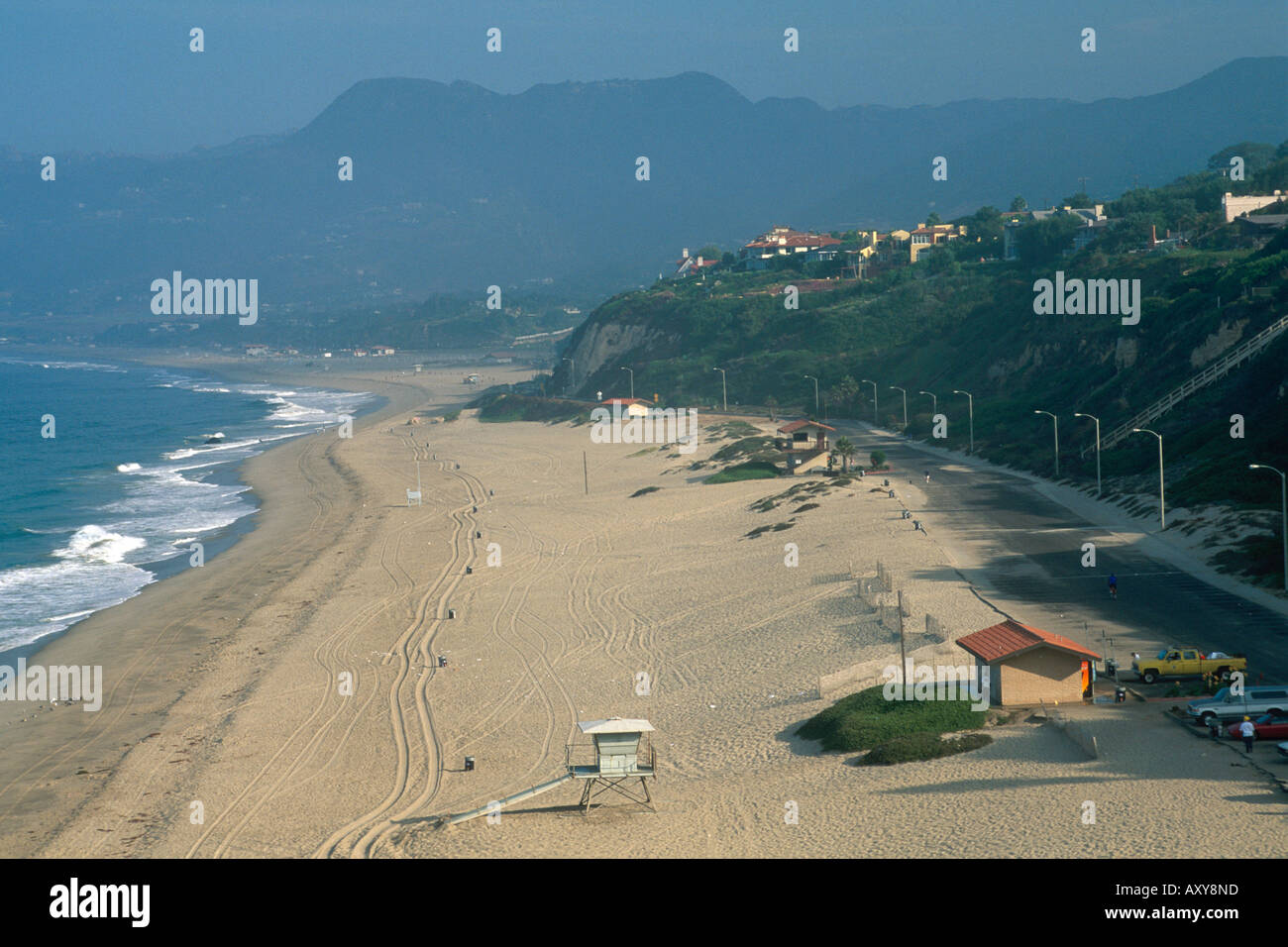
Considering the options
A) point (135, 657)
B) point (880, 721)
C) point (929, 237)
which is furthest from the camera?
point (929, 237)

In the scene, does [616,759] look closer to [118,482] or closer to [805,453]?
[805,453]

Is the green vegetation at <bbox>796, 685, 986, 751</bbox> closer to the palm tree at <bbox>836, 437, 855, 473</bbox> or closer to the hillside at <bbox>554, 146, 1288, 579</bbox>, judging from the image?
the hillside at <bbox>554, 146, 1288, 579</bbox>

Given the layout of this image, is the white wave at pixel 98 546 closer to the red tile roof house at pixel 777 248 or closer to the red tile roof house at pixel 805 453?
the red tile roof house at pixel 805 453

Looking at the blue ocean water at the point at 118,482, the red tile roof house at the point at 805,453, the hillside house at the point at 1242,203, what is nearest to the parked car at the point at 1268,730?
the blue ocean water at the point at 118,482

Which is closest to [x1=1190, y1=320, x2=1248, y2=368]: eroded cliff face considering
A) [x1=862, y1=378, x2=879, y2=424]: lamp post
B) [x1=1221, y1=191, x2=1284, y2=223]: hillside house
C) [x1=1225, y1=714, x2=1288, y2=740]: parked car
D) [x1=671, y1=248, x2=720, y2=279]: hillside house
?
[x1=862, y1=378, x2=879, y2=424]: lamp post

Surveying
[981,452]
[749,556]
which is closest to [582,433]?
[981,452]

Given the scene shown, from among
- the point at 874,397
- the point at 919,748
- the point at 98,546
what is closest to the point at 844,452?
the point at 874,397

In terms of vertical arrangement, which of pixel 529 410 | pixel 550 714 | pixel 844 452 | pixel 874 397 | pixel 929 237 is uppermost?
pixel 929 237

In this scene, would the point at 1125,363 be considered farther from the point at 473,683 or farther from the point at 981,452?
the point at 473,683
